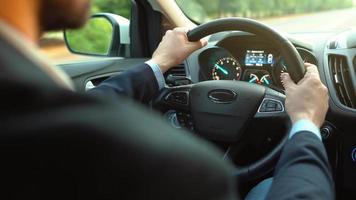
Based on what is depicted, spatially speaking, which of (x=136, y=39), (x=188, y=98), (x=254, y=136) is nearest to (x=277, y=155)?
(x=254, y=136)

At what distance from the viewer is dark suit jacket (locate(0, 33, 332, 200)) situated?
0.77 metres

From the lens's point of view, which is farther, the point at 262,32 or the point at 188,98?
the point at 188,98

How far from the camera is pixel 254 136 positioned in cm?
244

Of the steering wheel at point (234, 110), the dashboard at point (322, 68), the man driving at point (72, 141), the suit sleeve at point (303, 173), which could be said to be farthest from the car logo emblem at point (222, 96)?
the man driving at point (72, 141)

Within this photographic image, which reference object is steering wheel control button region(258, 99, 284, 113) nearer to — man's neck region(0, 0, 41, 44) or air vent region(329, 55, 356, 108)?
air vent region(329, 55, 356, 108)

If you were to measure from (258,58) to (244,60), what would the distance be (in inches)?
2.9

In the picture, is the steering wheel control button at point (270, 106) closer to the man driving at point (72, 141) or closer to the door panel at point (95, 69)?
the door panel at point (95, 69)

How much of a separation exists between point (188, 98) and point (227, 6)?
8906 millimetres

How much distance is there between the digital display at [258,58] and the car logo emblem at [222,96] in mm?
501

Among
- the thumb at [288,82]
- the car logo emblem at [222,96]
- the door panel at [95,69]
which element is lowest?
the door panel at [95,69]

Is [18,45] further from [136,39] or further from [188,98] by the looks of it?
[136,39]

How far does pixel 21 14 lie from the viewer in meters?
0.80

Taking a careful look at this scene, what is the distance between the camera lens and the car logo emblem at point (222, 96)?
2.34 metres

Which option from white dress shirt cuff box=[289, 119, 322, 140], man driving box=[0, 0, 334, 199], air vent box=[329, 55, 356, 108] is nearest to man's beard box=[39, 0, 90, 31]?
man driving box=[0, 0, 334, 199]
